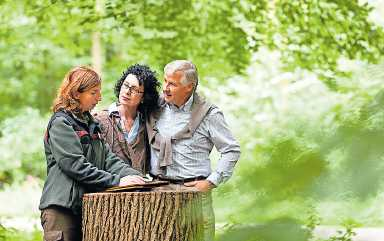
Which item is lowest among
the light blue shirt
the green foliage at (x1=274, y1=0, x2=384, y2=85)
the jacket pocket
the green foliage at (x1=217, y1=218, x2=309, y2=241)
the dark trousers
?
the green foliage at (x1=217, y1=218, x2=309, y2=241)

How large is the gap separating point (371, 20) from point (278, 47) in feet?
8.03

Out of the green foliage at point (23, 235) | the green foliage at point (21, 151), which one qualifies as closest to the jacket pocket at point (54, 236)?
the green foliage at point (23, 235)

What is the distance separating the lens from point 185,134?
3.94m

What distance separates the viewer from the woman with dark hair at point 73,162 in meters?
3.45

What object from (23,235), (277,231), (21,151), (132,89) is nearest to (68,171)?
(132,89)

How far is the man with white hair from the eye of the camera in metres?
3.93

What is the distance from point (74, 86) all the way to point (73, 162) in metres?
0.35

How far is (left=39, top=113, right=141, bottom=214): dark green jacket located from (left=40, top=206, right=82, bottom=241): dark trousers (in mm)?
33

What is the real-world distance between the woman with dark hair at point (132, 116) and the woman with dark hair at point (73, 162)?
9.5 inches

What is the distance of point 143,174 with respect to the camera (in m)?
4.00

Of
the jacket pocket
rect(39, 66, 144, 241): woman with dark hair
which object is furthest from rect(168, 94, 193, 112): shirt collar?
the jacket pocket

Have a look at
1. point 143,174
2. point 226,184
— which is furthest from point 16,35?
point 226,184

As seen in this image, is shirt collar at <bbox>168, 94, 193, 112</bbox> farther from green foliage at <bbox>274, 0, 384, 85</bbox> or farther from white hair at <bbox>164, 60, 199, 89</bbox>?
green foliage at <bbox>274, 0, 384, 85</bbox>

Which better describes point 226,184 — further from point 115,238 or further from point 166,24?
point 166,24
